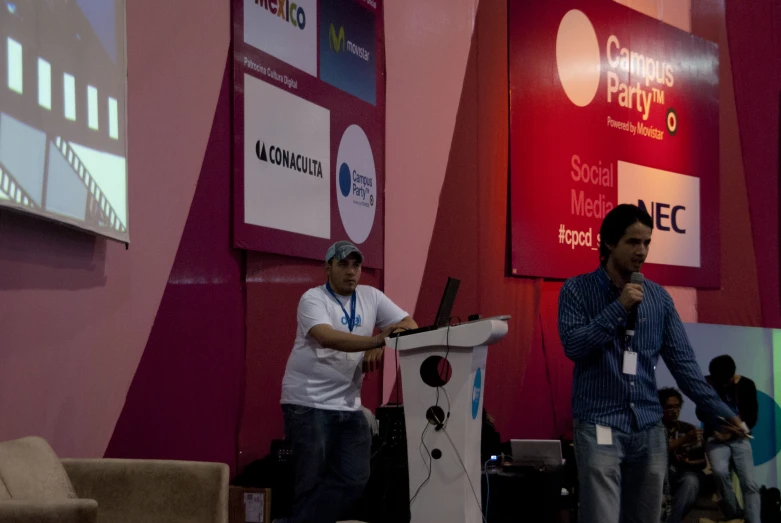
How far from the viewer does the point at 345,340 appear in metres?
3.97

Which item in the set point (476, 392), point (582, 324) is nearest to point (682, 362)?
point (582, 324)

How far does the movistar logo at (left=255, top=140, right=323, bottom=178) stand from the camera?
16.0ft

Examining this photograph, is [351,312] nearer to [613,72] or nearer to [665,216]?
[613,72]

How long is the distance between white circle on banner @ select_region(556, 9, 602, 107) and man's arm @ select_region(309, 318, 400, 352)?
3828 mm

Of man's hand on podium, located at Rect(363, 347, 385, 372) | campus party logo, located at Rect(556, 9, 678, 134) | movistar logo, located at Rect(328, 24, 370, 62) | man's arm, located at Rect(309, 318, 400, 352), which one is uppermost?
campus party logo, located at Rect(556, 9, 678, 134)

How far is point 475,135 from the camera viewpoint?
21.4 feet

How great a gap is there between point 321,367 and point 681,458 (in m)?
3.26

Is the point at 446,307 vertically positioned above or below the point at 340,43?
below

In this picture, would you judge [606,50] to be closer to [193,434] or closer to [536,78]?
[536,78]

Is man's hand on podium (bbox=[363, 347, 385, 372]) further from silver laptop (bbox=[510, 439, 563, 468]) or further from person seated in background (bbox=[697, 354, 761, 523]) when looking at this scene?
person seated in background (bbox=[697, 354, 761, 523])

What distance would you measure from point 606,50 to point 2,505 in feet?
20.7

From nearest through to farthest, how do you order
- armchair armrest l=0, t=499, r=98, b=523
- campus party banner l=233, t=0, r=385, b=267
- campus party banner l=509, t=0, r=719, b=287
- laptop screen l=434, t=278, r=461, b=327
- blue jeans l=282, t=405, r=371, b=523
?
armchair armrest l=0, t=499, r=98, b=523 → laptop screen l=434, t=278, r=461, b=327 → blue jeans l=282, t=405, r=371, b=523 → campus party banner l=233, t=0, r=385, b=267 → campus party banner l=509, t=0, r=719, b=287

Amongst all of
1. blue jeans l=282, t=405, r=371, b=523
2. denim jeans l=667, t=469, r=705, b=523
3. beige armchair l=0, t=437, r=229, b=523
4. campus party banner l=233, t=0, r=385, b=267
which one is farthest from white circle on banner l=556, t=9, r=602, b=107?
beige armchair l=0, t=437, r=229, b=523

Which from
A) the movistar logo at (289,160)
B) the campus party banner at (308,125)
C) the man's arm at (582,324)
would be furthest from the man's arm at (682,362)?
the movistar logo at (289,160)
